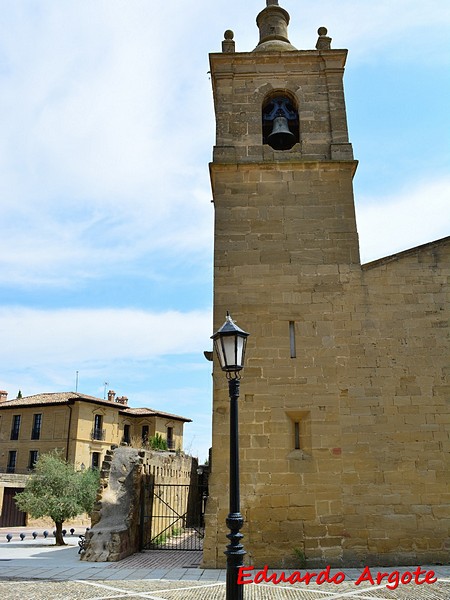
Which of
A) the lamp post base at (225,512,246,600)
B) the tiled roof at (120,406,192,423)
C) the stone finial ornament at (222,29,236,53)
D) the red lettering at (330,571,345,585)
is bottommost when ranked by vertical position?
the red lettering at (330,571,345,585)

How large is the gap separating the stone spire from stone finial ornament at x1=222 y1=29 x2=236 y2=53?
89 cm

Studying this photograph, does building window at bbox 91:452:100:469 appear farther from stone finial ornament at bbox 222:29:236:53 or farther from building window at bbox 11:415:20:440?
stone finial ornament at bbox 222:29:236:53

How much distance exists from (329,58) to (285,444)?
8.67 m

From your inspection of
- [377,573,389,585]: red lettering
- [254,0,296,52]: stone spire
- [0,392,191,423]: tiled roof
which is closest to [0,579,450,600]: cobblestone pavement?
[377,573,389,585]: red lettering

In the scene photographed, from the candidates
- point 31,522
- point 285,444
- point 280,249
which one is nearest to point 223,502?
point 285,444

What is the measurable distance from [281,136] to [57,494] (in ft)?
40.8

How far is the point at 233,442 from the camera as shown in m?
5.19

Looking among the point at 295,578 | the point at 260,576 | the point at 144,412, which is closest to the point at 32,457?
the point at 144,412

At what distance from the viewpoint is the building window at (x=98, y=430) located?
3494 cm

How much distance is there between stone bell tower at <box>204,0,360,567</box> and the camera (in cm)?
898

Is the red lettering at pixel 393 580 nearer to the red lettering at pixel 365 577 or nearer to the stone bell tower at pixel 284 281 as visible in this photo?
the red lettering at pixel 365 577

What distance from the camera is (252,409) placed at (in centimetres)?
945

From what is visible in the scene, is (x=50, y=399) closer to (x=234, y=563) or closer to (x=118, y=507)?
(x=118, y=507)

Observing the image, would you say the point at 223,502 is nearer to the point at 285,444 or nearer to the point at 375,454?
the point at 285,444
